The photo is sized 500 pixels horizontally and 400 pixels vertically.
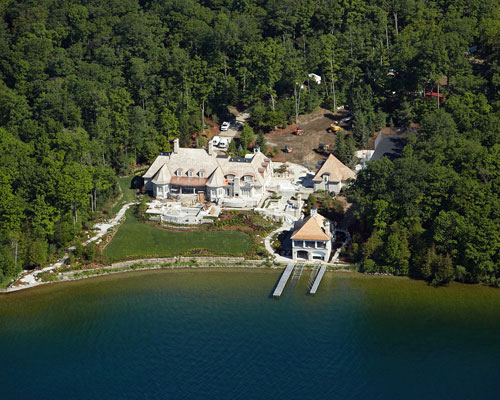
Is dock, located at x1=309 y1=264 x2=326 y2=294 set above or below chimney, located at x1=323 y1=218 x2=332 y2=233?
below

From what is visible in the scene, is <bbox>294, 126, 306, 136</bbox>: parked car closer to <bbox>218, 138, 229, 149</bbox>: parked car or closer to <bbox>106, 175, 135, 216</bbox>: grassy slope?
<bbox>218, 138, 229, 149</bbox>: parked car


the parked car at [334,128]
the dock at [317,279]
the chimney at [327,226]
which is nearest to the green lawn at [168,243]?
the chimney at [327,226]

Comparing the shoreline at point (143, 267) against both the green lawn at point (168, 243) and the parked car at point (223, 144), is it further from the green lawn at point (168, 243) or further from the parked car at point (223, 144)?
the parked car at point (223, 144)

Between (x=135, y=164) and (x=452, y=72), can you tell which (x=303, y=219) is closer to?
(x=135, y=164)

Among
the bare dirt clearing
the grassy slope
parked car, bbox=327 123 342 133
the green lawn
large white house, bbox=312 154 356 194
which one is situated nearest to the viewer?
the green lawn

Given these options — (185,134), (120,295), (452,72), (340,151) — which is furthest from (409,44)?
(120,295)

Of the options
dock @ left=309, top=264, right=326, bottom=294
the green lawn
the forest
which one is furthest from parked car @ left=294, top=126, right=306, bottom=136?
dock @ left=309, top=264, right=326, bottom=294
